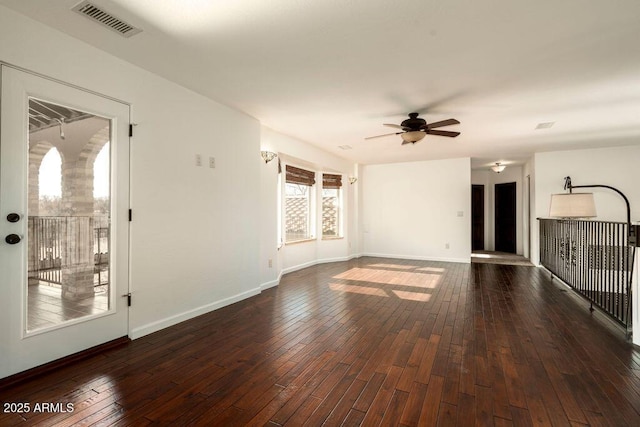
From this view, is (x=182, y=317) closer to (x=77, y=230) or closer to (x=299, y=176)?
(x=77, y=230)

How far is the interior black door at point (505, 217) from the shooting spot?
31.1 feet

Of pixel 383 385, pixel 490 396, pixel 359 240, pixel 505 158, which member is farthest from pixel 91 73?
pixel 505 158

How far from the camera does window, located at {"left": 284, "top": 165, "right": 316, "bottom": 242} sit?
6.60 meters

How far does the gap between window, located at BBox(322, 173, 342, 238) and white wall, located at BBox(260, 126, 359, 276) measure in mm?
174

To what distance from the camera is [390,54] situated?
9.17 ft

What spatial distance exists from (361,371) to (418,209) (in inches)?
251

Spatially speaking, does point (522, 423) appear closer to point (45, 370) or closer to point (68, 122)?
point (45, 370)

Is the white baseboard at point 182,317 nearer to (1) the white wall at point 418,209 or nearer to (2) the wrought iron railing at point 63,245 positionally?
(2) the wrought iron railing at point 63,245

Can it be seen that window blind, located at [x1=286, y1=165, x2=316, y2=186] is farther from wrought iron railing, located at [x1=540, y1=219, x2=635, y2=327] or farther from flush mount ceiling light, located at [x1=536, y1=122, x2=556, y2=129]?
wrought iron railing, located at [x1=540, y1=219, x2=635, y2=327]

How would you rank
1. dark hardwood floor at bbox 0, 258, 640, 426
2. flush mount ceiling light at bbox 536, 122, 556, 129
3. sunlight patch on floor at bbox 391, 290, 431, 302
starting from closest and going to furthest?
dark hardwood floor at bbox 0, 258, 640, 426, sunlight patch on floor at bbox 391, 290, 431, 302, flush mount ceiling light at bbox 536, 122, 556, 129

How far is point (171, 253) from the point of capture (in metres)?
3.39

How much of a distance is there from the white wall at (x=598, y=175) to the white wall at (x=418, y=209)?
4.89 ft

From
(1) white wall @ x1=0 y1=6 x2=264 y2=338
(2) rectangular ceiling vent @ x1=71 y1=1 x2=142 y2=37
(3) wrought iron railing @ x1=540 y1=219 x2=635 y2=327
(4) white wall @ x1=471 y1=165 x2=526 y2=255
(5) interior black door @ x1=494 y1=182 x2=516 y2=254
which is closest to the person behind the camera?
(2) rectangular ceiling vent @ x1=71 y1=1 x2=142 y2=37

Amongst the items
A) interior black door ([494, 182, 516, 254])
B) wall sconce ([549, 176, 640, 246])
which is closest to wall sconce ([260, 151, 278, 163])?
wall sconce ([549, 176, 640, 246])
